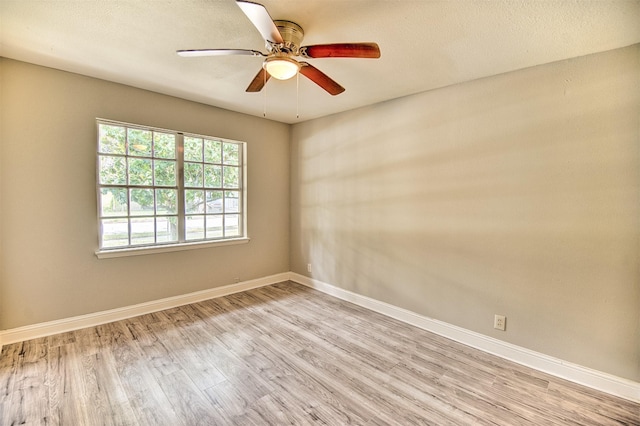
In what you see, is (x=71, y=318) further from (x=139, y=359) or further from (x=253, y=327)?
(x=253, y=327)

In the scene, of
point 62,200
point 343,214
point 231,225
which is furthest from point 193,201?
point 343,214

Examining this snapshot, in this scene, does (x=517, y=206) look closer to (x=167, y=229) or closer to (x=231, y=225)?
(x=231, y=225)

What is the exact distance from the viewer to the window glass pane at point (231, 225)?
4.03 metres

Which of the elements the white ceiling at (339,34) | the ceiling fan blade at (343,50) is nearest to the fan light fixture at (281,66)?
the ceiling fan blade at (343,50)

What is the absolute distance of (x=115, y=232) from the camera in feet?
10.1

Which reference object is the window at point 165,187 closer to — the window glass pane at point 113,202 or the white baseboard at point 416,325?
the window glass pane at point 113,202

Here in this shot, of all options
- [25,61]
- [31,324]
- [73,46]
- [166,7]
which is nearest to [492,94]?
[166,7]

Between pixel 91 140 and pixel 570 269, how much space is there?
4.51m

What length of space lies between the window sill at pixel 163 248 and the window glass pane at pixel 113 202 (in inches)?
16.0

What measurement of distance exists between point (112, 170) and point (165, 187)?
54 centimetres

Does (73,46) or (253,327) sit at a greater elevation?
(73,46)

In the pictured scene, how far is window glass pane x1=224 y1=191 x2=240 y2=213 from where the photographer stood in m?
4.01

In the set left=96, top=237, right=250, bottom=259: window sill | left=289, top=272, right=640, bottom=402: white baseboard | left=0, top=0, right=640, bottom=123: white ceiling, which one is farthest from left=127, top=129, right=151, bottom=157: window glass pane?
left=289, top=272, right=640, bottom=402: white baseboard

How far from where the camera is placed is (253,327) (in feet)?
9.76
